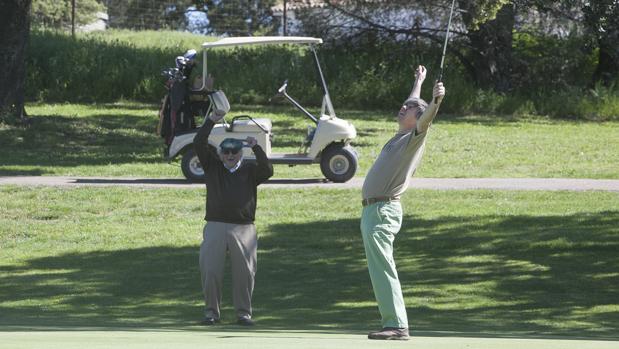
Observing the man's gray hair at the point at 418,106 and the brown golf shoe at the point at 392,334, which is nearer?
the brown golf shoe at the point at 392,334

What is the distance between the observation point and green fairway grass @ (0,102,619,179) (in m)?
22.0

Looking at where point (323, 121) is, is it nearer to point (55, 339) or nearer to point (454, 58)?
point (55, 339)

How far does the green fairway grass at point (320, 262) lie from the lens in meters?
11.7

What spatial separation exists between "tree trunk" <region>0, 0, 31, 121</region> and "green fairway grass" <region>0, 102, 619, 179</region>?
74cm

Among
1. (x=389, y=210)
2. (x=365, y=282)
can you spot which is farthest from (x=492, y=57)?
(x=389, y=210)

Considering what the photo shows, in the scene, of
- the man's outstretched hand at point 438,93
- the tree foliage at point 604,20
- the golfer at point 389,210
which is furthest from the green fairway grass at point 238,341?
the tree foliage at point 604,20

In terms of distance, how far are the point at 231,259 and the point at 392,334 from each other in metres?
2.45

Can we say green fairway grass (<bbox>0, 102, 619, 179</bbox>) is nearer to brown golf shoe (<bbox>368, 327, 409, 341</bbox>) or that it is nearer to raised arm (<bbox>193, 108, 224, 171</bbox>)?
raised arm (<bbox>193, 108, 224, 171</bbox>)

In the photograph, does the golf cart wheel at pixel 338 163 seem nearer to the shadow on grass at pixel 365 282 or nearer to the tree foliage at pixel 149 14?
the shadow on grass at pixel 365 282

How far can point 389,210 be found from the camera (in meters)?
8.36

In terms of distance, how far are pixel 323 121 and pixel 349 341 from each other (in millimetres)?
12003

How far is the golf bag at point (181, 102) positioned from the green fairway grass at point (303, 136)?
3.26 feet

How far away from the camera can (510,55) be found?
115ft

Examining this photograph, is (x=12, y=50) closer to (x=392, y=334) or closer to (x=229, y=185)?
(x=229, y=185)
